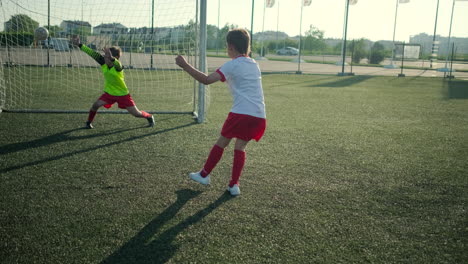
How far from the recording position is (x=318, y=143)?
241 inches

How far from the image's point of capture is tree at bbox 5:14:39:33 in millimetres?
8125

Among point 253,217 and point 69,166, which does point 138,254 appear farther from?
point 69,166

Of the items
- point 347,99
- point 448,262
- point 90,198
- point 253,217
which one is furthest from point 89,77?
point 448,262

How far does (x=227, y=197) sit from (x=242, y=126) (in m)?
0.75

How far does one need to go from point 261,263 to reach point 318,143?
12.4 feet

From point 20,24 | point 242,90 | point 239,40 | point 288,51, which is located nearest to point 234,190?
point 242,90

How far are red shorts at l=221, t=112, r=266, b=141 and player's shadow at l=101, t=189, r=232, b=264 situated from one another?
29.0 inches

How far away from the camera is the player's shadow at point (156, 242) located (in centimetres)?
263

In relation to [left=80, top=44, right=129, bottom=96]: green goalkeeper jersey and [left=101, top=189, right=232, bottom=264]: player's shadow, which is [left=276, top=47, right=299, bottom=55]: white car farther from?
[left=101, top=189, right=232, bottom=264]: player's shadow

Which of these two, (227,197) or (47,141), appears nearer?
(227,197)

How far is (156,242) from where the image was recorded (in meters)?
2.86

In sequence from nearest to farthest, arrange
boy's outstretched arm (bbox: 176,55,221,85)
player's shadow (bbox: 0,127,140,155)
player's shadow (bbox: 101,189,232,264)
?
player's shadow (bbox: 101,189,232,264) < boy's outstretched arm (bbox: 176,55,221,85) < player's shadow (bbox: 0,127,140,155)

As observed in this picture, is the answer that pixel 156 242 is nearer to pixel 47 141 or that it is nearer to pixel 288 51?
pixel 47 141

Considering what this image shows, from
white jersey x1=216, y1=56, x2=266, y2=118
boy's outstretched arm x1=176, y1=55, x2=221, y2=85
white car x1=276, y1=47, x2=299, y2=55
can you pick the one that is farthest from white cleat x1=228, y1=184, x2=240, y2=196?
white car x1=276, y1=47, x2=299, y2=55
